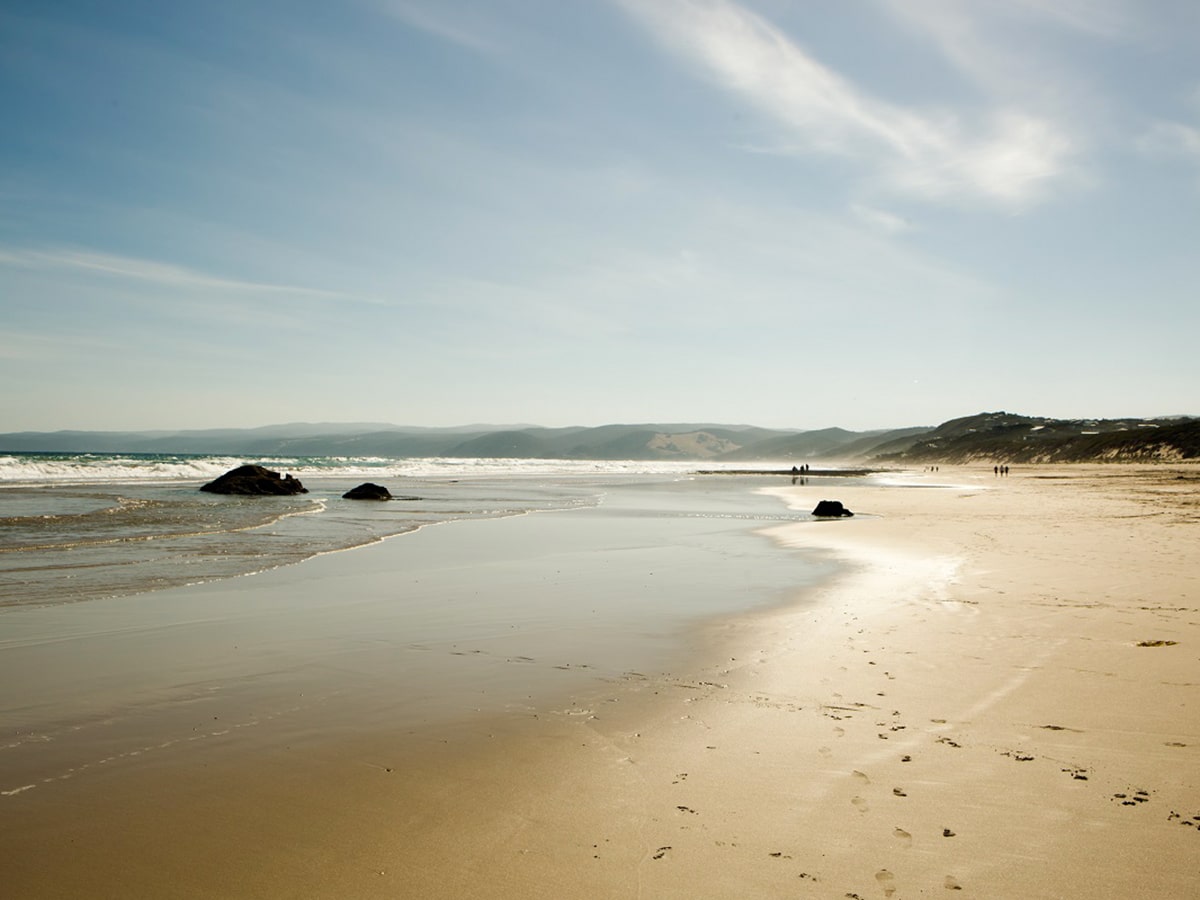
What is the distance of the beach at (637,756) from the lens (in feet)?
11.1

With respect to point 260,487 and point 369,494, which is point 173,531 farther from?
point 260,487

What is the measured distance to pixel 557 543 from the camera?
17.1 metres

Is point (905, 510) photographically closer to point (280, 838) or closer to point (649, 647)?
point (649, 647)

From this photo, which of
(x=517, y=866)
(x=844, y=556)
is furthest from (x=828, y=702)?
(x=844, y=556)

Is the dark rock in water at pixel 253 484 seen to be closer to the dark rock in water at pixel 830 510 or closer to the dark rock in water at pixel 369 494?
the dark rock in water at pixel 369 494

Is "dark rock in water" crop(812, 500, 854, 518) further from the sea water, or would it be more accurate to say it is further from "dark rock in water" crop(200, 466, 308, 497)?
"dark rock in water" crop(200, 466, 308, 497)

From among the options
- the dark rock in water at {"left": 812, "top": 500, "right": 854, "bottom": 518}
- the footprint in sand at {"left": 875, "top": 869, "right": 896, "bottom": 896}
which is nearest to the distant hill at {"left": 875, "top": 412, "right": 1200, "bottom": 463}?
the dark rock in water at {"left": 812, "top": 500, "right": 854, "bottom": 518}

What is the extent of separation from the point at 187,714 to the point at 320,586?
5.66 meters

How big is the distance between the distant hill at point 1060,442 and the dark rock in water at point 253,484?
7461 centimetres

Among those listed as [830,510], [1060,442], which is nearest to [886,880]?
[830,510]

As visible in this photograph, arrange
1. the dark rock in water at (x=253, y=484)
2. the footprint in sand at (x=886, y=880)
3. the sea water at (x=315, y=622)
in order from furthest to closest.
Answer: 1. the dark rock in water at (x=253, y=484)
2. the sea water at (x=315, y=622)
3. the footprint in sand at (x=886, y=880)

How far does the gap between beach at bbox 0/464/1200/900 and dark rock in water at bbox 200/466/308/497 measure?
80.4 feet

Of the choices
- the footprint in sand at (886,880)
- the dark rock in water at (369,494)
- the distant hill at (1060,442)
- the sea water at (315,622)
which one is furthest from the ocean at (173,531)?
the distant hill at (1060,442)

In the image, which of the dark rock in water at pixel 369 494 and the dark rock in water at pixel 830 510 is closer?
the dark rock in water at pixel 830 510
